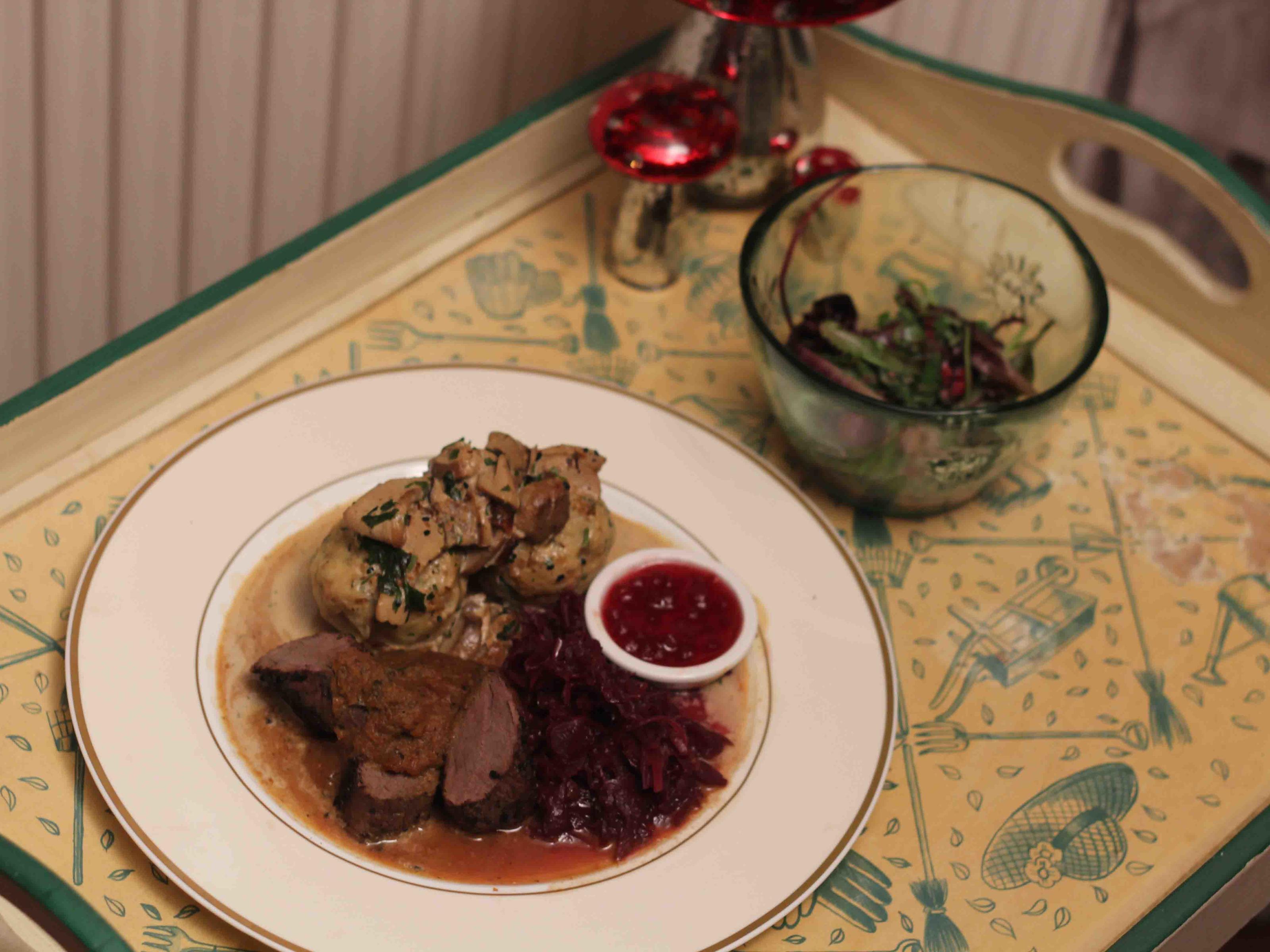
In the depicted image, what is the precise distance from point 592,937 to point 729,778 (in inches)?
11.0

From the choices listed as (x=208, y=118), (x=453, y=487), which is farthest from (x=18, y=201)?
(x=453, y=487)

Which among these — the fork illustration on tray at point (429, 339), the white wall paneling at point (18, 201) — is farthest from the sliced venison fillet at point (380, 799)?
the white wall paneling at point (18, 201)

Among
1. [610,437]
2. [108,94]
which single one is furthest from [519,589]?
A: [108,94]

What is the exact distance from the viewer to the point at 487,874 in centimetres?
152

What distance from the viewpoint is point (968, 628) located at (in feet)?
6.30

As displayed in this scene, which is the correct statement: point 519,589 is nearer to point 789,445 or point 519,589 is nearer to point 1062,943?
point 789,445

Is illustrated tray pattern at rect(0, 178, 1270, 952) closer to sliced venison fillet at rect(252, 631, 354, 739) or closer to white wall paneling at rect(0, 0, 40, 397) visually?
sliced venison fillet at rect(252, 631, 354, 739)

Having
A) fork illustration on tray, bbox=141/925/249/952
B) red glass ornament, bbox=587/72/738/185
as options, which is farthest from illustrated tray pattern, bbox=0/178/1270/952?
red glass ornament, bbox=587/72/738/185

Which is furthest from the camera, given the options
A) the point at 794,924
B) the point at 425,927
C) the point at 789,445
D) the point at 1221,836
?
the point at 789,445

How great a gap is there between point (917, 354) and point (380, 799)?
1.10 m

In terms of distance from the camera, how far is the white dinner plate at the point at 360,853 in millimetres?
1457

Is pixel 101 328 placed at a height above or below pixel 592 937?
below

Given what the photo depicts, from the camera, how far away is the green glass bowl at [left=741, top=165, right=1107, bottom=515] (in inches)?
74.2

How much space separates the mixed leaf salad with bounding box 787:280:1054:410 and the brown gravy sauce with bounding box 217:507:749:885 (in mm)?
535
